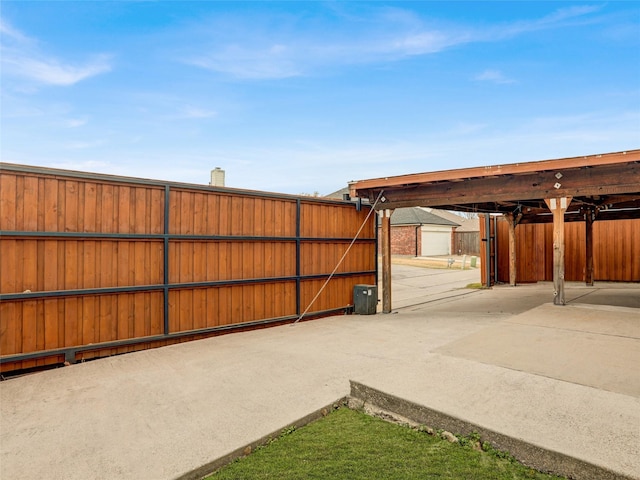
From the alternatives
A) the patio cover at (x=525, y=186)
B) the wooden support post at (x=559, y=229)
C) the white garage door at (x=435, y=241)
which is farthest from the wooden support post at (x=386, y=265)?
the white garage door at (x=435, y=241)

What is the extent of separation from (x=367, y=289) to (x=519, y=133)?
13078 millimetres

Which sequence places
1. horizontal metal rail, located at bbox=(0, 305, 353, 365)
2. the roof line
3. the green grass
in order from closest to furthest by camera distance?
the green grass
horizontal metal rail, located at bbox=(0, 305, 353, 365)
the roof line

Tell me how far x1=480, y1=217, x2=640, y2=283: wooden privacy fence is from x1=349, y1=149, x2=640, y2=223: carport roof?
4366 mm

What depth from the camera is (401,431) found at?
3.01 m

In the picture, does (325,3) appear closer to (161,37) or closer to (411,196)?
(161,37)

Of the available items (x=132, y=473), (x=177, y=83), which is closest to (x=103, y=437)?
(x=132, y=473)

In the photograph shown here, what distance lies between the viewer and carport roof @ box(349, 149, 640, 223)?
20.5 feet

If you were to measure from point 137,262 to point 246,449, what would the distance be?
3731mm

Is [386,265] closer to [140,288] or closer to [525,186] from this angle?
[525,186]

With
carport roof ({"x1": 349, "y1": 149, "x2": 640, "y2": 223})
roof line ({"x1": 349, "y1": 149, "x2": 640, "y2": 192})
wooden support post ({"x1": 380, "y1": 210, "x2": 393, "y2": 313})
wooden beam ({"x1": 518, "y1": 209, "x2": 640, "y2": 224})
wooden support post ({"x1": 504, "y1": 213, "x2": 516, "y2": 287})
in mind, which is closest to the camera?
roof line ({"x1": 349, "y1": 149, "x2": 640, "y2": 192})

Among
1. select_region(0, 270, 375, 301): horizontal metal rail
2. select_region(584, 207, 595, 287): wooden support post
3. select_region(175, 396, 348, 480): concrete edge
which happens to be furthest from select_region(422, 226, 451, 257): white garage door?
select_region(175, 396, 348, 480): concrete edge

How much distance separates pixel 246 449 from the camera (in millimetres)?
2725

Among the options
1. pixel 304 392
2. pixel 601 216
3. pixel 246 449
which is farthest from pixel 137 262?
pixel 601 216

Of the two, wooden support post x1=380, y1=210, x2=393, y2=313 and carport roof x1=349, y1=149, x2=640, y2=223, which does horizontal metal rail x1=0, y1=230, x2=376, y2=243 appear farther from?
carport roof x1=349, y1=149, x2=640, y2=223
